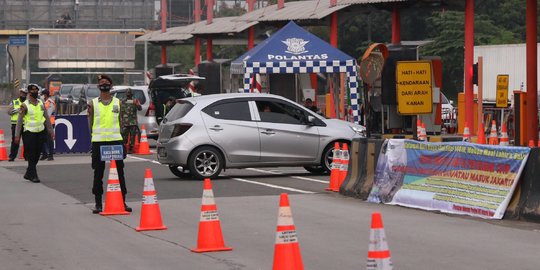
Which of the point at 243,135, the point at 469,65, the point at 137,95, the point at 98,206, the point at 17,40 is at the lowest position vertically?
the point at 98,206

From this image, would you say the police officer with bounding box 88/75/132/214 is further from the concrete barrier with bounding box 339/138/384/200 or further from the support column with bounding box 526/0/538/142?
the support column with bounding box 526/0/538/142

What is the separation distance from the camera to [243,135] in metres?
22.2

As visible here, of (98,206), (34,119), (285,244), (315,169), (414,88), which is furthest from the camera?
(315,169)

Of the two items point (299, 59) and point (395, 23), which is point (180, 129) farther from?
point (395, 23)

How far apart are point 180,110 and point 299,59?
28.9 ft

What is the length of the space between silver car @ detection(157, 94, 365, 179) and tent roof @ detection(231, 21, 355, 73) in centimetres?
831

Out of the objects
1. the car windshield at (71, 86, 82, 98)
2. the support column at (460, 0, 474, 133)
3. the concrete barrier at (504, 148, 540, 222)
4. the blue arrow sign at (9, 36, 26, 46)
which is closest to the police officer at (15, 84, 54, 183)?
the concrete barrier at (504, 148, 540, 222)

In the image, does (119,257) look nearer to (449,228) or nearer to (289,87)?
(449,228)

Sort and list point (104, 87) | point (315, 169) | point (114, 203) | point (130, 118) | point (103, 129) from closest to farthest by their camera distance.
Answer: point (114, 203), point (103, 129), point (104, 87), point (315, 169), point (130, 118)

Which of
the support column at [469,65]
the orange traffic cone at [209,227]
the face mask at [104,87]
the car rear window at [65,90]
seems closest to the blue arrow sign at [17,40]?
the car rear window at [65,90]

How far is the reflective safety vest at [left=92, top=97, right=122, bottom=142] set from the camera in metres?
16.4

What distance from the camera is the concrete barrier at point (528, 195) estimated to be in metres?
14.5

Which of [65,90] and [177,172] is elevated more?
[65,90]

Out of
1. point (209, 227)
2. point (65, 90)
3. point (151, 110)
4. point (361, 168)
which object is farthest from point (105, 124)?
point (65, 90)
